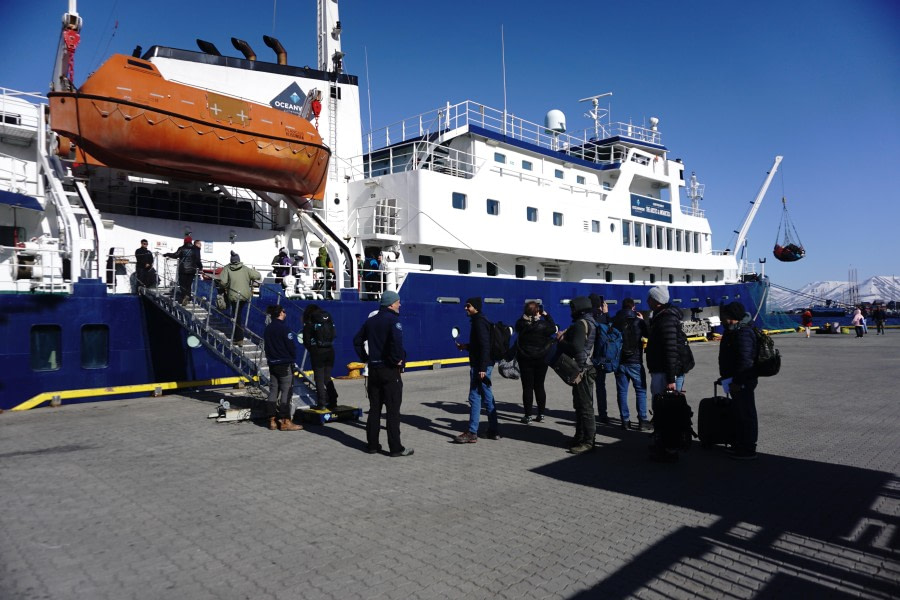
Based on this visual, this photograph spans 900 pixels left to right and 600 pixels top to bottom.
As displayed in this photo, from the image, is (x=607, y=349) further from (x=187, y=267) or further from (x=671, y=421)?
(x=187, y=267)

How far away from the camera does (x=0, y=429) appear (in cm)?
756

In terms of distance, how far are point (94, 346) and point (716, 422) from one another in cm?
1001

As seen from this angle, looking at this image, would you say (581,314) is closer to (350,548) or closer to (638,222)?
(350,548)

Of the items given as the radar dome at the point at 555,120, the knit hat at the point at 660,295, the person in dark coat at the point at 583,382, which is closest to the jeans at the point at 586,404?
the person in dark coat at the point at 583,382

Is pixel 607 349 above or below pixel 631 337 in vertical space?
below

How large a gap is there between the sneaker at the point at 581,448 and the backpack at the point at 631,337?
1795mm

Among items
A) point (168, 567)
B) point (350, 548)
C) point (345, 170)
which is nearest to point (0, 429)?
point (168, 567)

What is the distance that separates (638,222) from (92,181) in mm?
18631

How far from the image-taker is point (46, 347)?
939cm

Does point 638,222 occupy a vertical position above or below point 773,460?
above

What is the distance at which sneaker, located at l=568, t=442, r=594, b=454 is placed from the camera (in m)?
5.96

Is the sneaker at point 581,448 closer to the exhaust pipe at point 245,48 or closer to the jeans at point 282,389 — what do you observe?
the jeans at point 282,389

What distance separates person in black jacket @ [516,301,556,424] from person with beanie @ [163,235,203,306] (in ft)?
19.9

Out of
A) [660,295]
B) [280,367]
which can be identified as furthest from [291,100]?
[660,295]
